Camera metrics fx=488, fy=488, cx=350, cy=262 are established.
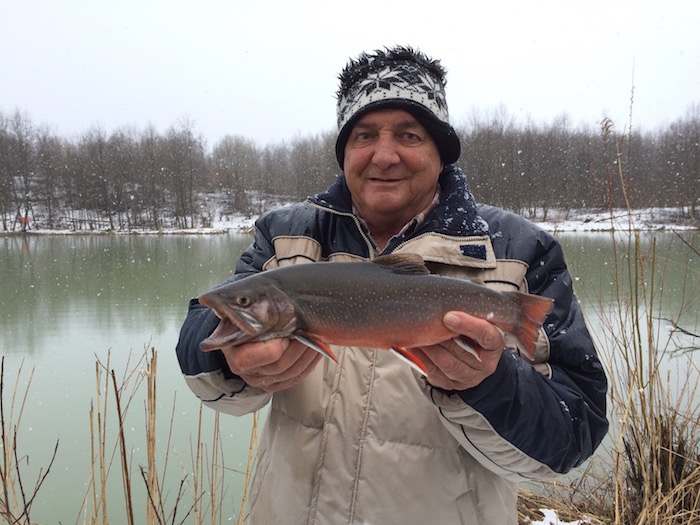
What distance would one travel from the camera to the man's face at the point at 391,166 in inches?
88.9

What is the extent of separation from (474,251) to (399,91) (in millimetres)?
843

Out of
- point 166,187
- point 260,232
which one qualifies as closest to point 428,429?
point 260,232

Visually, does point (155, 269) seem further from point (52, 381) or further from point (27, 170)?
point (27, 170)

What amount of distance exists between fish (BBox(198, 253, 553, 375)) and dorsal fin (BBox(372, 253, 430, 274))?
0.15 ft

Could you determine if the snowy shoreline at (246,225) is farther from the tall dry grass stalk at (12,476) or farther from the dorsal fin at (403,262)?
the dorsal fin at (403,262)

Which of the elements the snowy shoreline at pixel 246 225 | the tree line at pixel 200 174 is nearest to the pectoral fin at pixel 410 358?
the snowy shoreline at pixel 246 225

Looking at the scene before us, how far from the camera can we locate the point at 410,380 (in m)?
2.04

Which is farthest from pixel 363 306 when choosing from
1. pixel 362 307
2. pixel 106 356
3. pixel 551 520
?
pixel 106 356

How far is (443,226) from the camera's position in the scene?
7.04 ft

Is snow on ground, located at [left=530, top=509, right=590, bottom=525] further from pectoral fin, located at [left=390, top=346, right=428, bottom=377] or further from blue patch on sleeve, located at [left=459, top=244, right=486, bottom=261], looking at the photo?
pectoral fin, located at [left=390, top=346, right=428, bottom=377]

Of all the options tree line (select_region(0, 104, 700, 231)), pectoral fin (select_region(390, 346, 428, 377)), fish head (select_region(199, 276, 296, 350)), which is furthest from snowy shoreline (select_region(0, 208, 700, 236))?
pectoral fin (select_region(390, 346, 428, 377))

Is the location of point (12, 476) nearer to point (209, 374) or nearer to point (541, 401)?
point (209, 374)

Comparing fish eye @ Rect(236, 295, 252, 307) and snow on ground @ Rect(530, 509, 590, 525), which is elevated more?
fish eye @ Rect(236, 295, 252, 307)

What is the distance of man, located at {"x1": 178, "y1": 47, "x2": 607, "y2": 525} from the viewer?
174 cm
